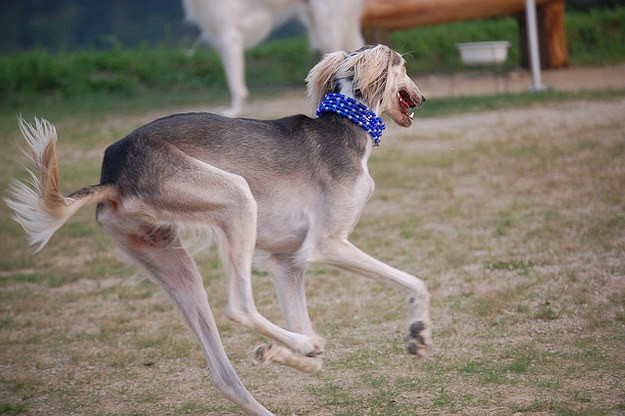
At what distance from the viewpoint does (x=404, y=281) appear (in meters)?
4.23

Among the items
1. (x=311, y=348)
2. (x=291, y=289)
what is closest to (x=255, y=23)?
(x=291, y=289)

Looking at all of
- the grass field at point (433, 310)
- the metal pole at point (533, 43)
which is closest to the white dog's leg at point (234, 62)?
the grass field at point (433, 310)

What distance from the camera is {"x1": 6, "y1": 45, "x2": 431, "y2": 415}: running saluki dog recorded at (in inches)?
157

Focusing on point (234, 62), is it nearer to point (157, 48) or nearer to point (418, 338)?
point (157, 48)

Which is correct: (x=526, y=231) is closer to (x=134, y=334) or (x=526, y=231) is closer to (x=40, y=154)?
(x=134, y=334)

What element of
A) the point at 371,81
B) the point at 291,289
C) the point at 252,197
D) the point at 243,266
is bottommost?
the point at 291,289

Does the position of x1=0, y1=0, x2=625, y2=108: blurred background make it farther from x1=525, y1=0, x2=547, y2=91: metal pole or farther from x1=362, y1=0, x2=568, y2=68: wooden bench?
x1=525, y1=0, x2=547, y2=91: metal pole

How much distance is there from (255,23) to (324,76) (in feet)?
27.7

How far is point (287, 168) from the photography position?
14.3ft

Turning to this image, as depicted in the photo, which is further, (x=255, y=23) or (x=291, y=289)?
(x=255, y=23)

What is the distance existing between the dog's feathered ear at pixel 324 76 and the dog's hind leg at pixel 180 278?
1.02 metres

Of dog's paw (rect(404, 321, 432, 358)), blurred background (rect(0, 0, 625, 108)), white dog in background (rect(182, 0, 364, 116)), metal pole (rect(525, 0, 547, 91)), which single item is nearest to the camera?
dog's paw (rect(404, 321, 432, 358))

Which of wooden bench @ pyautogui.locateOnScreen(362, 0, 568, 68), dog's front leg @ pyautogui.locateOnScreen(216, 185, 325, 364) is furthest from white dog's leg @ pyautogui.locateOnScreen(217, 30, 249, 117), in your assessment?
dog's front leg @ pyautogui.locateOnScreen(216, 185, 325, 364)

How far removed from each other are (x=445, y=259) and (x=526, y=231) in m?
0.85
